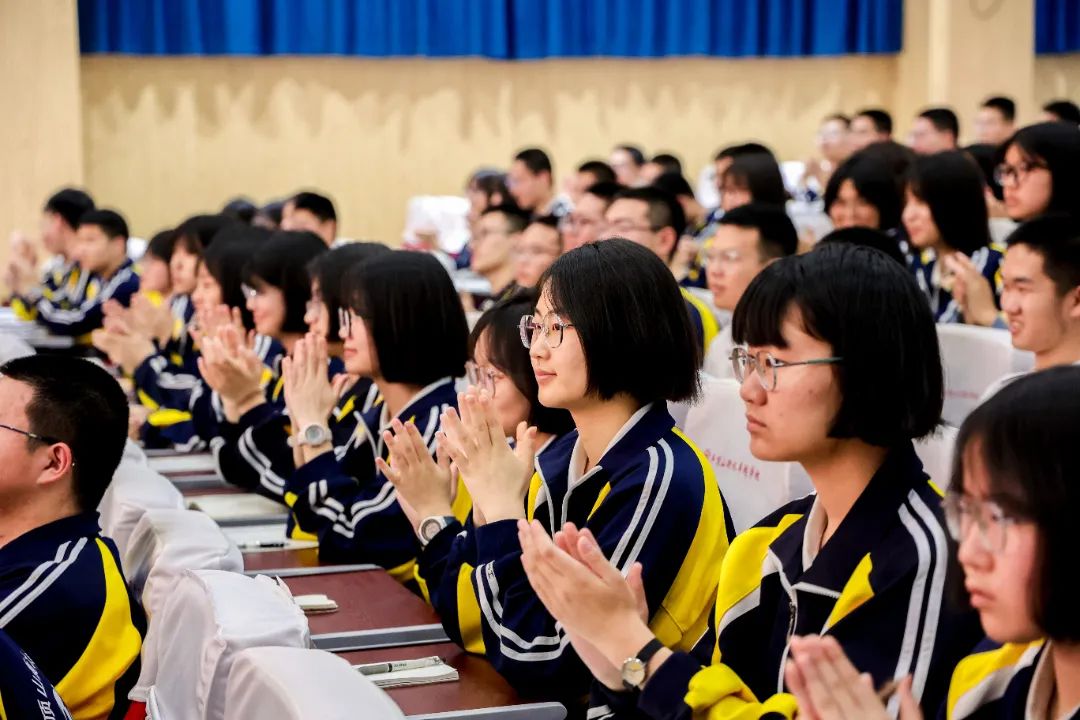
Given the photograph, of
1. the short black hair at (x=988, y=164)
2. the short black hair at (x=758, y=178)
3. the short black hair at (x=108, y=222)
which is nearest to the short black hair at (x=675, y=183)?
the short black hair at (x=758, y=178)

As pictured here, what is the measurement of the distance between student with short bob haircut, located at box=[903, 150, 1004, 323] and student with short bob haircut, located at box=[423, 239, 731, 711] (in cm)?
272

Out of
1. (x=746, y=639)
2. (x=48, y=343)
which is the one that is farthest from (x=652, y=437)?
(x=48, y=343)

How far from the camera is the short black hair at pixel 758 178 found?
19.0ft

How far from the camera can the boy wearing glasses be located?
208cm

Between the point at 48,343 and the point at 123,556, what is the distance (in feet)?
13.0

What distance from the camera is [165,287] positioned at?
5.69 m

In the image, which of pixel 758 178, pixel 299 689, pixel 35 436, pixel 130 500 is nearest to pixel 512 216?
pixel 758 178

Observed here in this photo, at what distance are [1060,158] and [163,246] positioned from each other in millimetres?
3357

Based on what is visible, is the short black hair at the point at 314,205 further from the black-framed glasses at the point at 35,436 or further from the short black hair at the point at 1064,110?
the black-framed glasses at the point at 35,436

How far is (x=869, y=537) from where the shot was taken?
1.56 metres

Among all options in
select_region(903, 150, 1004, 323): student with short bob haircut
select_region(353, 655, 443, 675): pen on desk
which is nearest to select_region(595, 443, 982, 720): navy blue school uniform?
select_region(353, 655, 443, 675): pen on desk

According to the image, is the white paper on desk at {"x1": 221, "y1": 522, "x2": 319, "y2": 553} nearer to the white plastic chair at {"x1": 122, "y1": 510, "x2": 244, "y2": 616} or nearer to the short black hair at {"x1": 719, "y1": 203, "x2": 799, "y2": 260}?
the white plastic chair at {"x1": 122, "y1": 510, "x2": 244, "y2": 616}

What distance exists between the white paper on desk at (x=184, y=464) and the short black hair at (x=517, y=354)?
4.50ft

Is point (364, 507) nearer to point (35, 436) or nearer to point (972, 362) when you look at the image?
point (35, 436)
